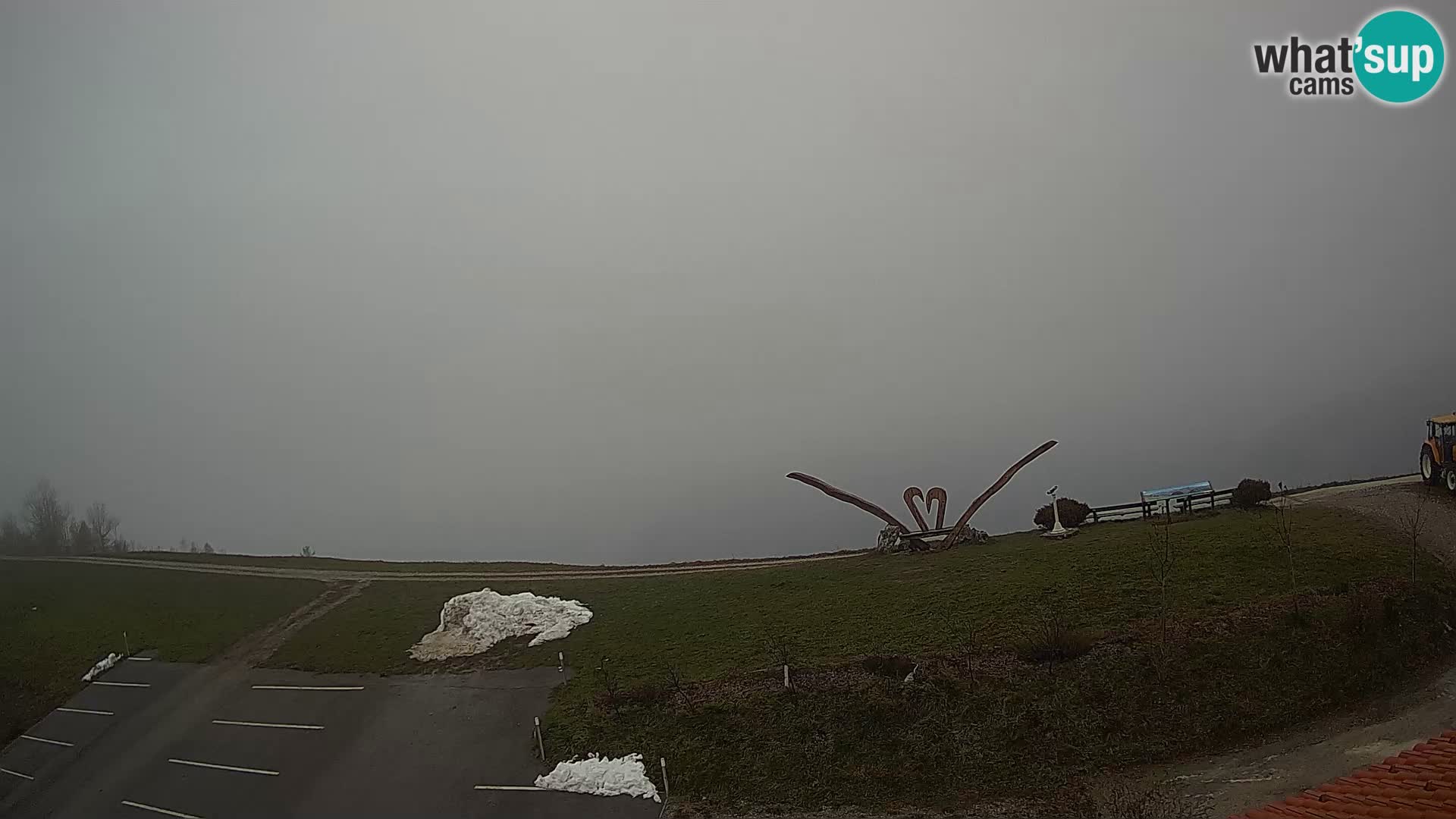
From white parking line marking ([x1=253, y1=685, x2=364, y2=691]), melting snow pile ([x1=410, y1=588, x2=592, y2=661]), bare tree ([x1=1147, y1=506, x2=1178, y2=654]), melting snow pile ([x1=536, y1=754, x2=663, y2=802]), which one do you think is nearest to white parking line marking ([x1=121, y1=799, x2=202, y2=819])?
white parking line marking ([x1=253, y1=685, x2=364, y2=691])

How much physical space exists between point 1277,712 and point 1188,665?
2.08 meters

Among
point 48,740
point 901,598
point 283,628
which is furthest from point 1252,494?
point 48,740

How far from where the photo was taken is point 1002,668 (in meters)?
21.5

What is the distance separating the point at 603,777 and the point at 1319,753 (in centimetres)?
1735

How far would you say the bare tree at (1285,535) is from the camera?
23.2 m

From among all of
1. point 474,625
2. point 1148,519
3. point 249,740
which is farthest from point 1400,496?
point 249,740

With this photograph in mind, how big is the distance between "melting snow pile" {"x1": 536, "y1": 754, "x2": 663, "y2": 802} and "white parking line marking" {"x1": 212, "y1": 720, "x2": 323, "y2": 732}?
10205mm

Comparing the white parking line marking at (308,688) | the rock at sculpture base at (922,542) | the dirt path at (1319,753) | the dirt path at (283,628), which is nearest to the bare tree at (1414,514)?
the dirt path at (1319,753)

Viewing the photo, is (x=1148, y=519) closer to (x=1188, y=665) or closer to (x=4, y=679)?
(x=1188, y=665)

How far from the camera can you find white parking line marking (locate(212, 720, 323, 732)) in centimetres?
2597

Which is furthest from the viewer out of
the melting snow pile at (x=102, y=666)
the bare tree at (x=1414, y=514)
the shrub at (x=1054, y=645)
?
the melting snow pile at (x=102, y=666)

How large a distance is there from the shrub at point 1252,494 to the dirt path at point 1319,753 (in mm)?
13317

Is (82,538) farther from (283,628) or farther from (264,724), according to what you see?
(264,724)

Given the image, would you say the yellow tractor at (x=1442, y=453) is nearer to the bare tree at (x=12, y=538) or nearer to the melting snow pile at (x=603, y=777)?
the melting snow pile at (x=603, y=777)
